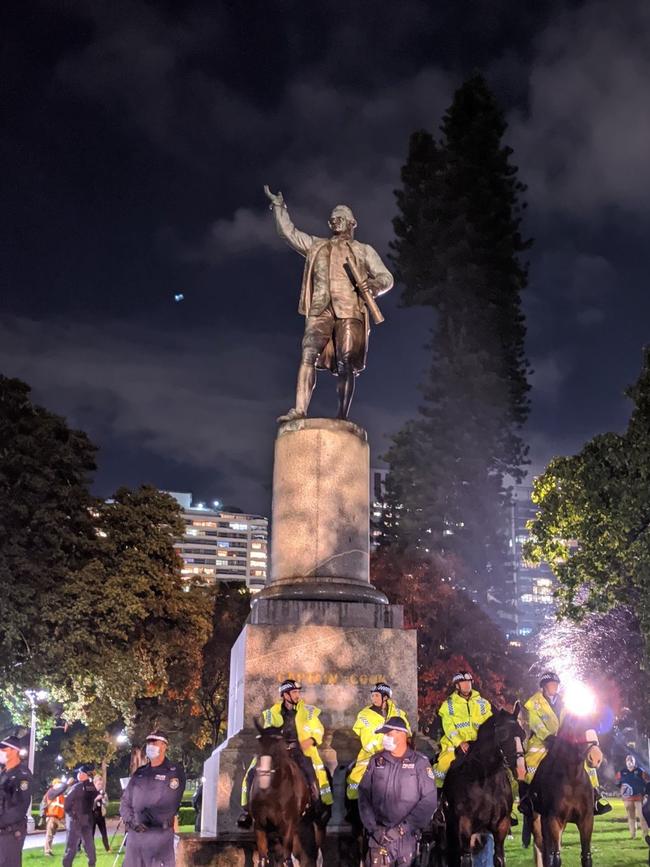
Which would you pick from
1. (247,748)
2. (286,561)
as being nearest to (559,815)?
(247,748)

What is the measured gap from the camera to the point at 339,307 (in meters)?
13.3

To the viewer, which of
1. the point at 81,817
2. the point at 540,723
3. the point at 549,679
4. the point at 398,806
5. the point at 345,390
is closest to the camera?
the point at 398,806

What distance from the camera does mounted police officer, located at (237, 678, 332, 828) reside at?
27.0 ft

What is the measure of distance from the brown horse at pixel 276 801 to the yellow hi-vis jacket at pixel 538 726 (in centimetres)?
299

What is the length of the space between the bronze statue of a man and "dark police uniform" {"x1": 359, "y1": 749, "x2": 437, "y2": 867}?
6836 mm

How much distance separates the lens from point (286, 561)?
11.8 m

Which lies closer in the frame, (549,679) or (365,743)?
(365,743)

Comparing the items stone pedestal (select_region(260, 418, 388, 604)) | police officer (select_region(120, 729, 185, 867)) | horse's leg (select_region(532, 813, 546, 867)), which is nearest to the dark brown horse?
horse's leg (select_region(532, 813, 546, 867))

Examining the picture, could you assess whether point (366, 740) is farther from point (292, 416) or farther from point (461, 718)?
point (292, 416)

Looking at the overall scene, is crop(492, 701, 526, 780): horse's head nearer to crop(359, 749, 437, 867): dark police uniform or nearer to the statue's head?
crop(359, 749, 437, 867): dark police uniform

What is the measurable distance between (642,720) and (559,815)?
2328 centimetres

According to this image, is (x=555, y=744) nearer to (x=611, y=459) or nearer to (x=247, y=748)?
(x=247, y=748)

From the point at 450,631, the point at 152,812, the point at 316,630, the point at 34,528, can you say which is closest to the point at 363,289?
the point at 316,630

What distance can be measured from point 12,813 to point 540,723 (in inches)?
221
